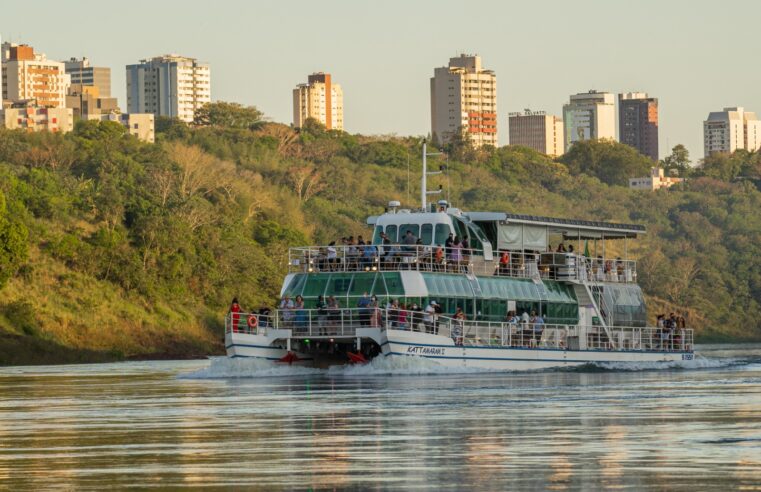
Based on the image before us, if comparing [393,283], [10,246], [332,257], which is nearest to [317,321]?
[393,283]

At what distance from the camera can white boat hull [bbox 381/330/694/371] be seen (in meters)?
46.8

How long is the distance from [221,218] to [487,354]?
2346 inches

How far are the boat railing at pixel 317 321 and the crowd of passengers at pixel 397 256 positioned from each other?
7.20 feet

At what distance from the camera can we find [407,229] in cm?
5244

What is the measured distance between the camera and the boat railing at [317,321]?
156 feet

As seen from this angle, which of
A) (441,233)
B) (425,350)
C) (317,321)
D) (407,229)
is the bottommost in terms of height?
(425,350)

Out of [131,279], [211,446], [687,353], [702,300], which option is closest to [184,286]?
[131,279]

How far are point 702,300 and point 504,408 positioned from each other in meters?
103

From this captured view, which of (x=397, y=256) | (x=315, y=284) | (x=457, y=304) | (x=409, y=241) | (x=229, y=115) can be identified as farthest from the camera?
(x=229, y=115)

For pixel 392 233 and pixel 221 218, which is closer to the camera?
pixel 392 233

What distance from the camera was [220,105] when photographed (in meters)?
182

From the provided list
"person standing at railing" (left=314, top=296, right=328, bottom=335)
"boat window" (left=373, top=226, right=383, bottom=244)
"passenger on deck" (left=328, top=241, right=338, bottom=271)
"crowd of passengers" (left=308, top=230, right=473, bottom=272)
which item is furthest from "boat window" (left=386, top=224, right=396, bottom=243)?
"person standing at railing" (left=314, top=296, right=328, bottom=335)

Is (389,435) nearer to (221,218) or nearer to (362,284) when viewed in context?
(362,284)

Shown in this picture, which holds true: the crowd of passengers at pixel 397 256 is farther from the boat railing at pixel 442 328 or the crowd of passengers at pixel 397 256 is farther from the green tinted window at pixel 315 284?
the boat railing at pixel 442 328
